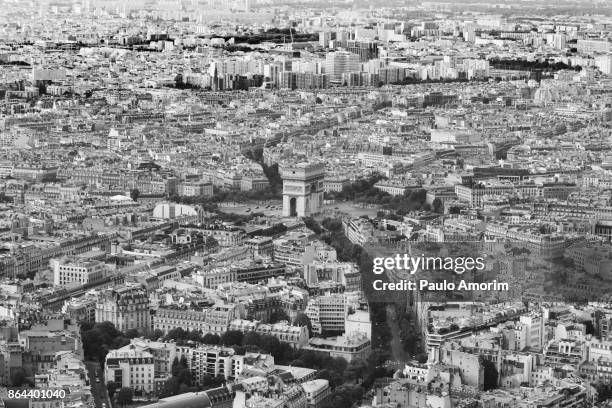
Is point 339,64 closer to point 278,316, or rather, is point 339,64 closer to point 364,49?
point 364,49

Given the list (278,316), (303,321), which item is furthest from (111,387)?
(278,316)

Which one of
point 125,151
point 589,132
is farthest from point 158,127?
point 589,132

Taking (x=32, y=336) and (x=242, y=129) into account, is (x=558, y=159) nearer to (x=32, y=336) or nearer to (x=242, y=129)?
(x=242, y=129)

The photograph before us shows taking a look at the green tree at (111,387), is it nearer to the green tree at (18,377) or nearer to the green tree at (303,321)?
the green tree at (18,377)

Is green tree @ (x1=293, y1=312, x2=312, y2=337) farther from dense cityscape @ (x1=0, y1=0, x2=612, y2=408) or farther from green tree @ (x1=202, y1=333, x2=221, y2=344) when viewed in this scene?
green tree @ (x1=202, y1=333, x2=221, y2=344)

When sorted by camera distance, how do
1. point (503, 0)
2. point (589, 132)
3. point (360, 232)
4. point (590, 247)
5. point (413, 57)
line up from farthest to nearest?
→ point (503, 0)
point (413, 57)
point (589, 132)
point (360, 232)
point (590, 247)

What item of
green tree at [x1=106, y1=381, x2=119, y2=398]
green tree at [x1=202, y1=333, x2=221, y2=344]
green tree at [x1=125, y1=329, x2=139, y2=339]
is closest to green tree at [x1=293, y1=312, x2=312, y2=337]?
green tree at [x1=202, y1=333, x2=221, y2=344]

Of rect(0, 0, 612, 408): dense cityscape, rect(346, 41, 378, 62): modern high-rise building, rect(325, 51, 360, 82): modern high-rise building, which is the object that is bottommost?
rect(346, 41, 378, 62): modern high-rise building

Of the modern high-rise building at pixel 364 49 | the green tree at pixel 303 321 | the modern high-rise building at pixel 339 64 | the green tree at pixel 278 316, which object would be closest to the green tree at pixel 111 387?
the green tree at pixel 303 321
